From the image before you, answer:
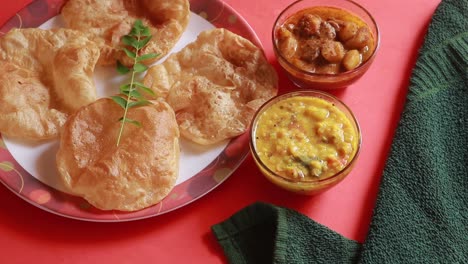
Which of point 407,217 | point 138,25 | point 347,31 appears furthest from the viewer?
point 138,25

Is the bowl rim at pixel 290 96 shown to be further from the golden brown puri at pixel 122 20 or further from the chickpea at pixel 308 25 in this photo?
the golden brown puri at pixel 122 20

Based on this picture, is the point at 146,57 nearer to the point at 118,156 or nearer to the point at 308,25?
the point at 118,156

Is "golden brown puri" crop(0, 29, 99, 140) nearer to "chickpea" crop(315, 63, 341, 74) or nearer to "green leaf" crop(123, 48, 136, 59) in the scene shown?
"green leaf" crop(123, 48, 136, 59)

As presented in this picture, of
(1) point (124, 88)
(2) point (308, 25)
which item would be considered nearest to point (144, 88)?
(1) point (124, 88)

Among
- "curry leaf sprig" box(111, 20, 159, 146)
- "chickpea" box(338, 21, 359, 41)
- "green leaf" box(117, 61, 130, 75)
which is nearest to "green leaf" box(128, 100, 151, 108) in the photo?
A: "curry leaf sprig" box(111, 20, 159, 146)

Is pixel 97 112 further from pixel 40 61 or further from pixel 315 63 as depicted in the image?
pixel 315 63

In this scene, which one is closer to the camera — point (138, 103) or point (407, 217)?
point (407, 217)

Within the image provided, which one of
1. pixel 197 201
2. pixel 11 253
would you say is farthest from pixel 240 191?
pixel 11 253

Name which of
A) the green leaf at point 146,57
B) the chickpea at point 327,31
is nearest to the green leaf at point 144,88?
the green leaf at point 146,57
